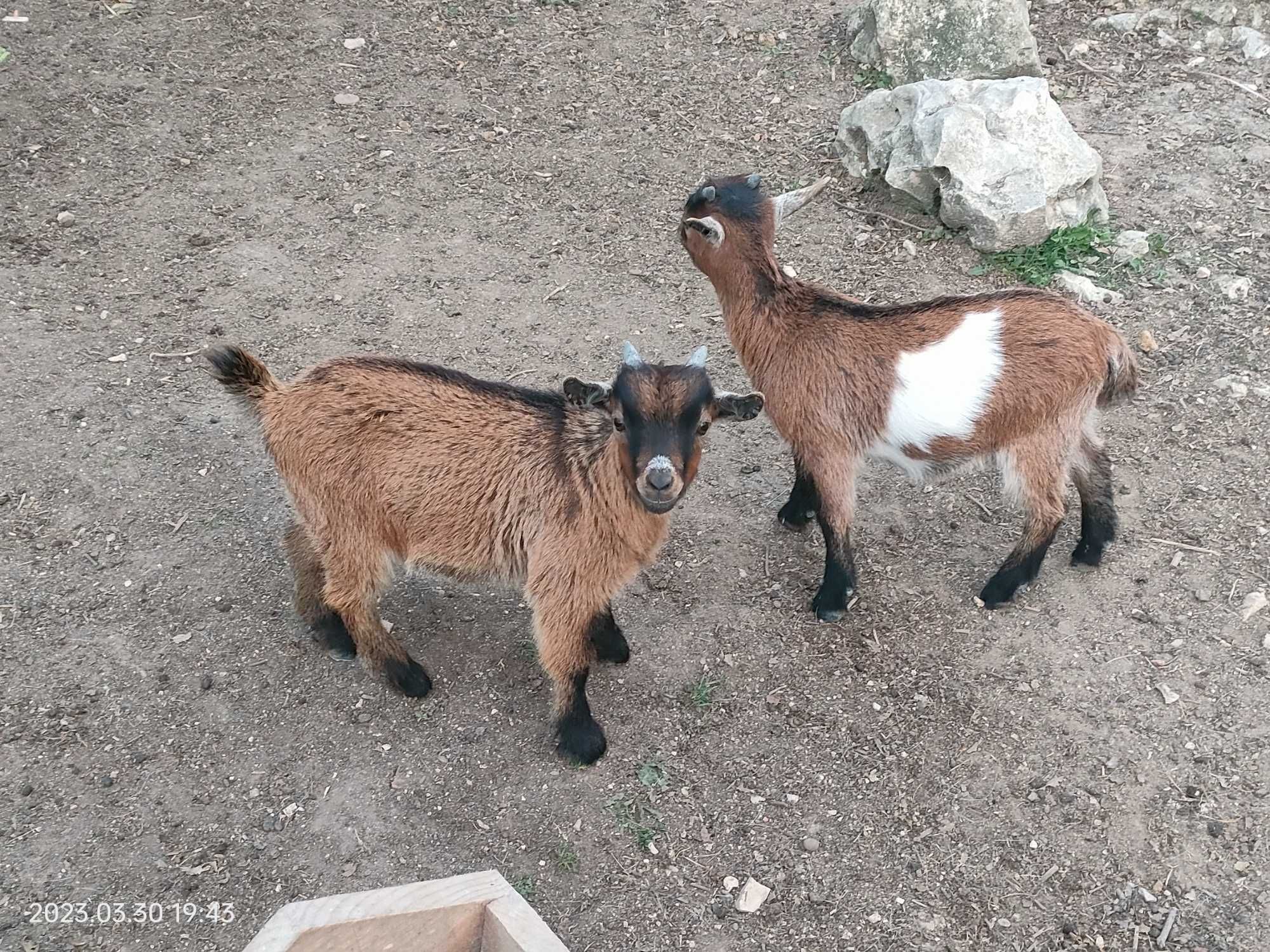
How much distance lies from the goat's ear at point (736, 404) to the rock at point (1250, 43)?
21.2ft

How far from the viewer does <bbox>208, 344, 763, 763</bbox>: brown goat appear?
160 inches

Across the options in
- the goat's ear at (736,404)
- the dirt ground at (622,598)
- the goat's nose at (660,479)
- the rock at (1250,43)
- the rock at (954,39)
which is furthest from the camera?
the rock at (1250,43)

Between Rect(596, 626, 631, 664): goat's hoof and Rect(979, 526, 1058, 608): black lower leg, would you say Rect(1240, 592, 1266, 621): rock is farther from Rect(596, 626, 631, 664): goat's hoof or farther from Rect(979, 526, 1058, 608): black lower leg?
Rect(596, 626, 631, 664): goat's hoof

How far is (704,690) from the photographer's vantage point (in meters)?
4.46

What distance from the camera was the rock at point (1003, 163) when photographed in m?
6.51

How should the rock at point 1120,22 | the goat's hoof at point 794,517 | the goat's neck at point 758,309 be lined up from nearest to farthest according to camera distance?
the goat's neck at point 758,309 < the goat's hoof at point 794,517 < the rock at point 1120,22

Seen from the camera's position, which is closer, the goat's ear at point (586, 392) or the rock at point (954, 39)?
the goat's ear at point (586, 392)

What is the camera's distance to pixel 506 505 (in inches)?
164

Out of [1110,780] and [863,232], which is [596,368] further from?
[1110,780]

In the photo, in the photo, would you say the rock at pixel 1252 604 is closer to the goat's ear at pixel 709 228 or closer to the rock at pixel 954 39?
the goat's ear at pixel 709 228

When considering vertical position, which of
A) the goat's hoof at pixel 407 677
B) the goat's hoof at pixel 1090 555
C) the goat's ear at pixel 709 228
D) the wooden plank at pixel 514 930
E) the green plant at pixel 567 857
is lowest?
the green plant at pixel 567 857

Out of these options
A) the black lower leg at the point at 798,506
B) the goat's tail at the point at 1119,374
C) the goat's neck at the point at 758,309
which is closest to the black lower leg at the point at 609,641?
the black lower leg at the point at 798,506

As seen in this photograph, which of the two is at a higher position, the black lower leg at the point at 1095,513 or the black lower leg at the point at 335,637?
the black lower leg at the point at 1095,513

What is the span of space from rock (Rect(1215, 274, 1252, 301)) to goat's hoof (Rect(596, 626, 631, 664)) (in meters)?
4.24
